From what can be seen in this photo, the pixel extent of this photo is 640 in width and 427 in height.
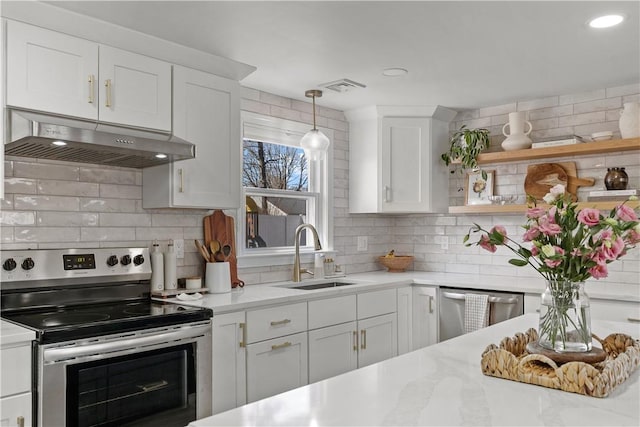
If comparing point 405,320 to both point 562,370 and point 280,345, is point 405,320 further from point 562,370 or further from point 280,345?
point 562,370

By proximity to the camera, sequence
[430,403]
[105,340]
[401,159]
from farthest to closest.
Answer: [401,159] → [105,340] → [430,403]

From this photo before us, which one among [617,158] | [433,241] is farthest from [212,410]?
[617,158]

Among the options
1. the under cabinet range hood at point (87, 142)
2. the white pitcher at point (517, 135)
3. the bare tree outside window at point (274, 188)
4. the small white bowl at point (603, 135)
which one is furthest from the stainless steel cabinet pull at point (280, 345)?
the small white bowl at point (603, 135)

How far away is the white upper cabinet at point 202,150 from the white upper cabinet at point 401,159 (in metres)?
1.48

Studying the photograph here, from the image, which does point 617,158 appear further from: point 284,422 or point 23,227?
point 23,227

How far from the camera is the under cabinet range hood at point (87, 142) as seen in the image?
2.24 meters

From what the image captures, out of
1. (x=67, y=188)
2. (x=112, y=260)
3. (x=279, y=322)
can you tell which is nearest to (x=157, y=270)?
(x=112, y=260)

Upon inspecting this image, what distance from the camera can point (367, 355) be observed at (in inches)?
147

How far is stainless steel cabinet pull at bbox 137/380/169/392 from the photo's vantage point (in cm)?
238

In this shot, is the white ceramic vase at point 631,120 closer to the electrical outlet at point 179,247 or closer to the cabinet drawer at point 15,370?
the electrical outlet at point 179,247

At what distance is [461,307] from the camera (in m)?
3.87

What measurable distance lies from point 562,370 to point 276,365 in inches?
77.2

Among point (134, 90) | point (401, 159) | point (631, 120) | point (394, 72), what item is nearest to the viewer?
point (134, 90)

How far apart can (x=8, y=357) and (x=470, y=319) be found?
286 centimetres
